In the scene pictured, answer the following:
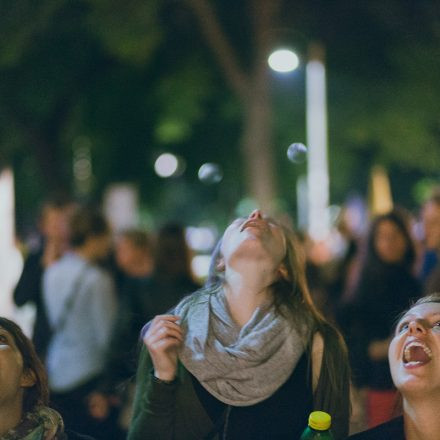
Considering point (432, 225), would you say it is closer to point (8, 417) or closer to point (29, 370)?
point (29, 370)

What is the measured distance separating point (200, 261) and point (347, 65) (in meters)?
6.39

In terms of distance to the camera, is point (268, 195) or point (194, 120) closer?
point (268, 195)

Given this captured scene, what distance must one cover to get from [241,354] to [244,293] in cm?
23

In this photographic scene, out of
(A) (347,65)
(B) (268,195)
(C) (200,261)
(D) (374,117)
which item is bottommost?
(C) (200,261)

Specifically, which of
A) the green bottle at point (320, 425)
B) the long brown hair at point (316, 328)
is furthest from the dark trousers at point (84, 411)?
the green bottle at point (320, 425)

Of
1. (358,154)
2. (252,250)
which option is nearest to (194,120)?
(358,154)

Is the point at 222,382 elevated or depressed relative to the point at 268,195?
depressed

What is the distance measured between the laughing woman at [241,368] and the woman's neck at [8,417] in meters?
0.39

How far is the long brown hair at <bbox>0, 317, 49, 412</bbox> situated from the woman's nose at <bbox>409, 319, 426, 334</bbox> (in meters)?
1.15

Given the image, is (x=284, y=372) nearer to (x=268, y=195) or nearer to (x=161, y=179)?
(x=268, y=195)

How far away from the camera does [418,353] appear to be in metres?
2.42

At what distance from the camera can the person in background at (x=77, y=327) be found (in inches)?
178

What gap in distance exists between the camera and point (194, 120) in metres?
14.3

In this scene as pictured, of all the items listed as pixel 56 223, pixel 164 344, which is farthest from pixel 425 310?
pixel 56 223
